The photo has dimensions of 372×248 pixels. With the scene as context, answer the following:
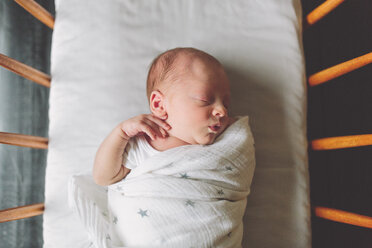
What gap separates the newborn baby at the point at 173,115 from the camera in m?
0.71

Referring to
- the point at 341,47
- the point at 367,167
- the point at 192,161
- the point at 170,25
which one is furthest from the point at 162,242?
the point at 341,47

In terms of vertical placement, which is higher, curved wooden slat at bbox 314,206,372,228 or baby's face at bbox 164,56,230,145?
baby's face at bbox 164,56,230,145

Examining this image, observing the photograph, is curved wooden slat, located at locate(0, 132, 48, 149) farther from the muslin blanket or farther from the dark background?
the dark background

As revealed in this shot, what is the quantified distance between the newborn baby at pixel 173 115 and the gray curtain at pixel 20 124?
48 centimetres

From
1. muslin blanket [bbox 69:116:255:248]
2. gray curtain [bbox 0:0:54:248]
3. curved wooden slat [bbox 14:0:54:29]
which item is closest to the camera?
muslin blanket [bbox 69:116:255:248]

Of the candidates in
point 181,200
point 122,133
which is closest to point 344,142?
point 181,200

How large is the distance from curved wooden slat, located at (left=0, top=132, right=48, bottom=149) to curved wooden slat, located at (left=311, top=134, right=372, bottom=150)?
80 cm

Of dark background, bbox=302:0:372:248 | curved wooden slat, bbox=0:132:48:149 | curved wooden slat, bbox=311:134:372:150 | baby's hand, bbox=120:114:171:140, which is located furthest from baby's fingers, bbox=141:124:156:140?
dark background, bbox=302:0:372:248

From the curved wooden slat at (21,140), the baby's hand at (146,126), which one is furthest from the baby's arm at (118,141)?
the curved wooden slat at (21,140)

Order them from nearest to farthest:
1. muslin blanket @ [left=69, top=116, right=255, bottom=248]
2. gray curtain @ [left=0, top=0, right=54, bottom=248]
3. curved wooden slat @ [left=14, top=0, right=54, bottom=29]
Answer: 1. muslin blanket @ [left=69, top=116, right=255, bottom=248]
2. curved wooden slat @ [left=14, top=0, right=54, bottom=29]
3. gray curtain @ [left=0, top=0, right=54, bottom=248]

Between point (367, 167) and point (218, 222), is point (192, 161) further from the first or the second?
point (367, 167)

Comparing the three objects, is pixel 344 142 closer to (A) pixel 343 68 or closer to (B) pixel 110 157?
(A) pixel 343 68

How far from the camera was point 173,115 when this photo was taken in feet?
2.38

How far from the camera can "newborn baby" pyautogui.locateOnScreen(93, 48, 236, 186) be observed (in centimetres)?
71
